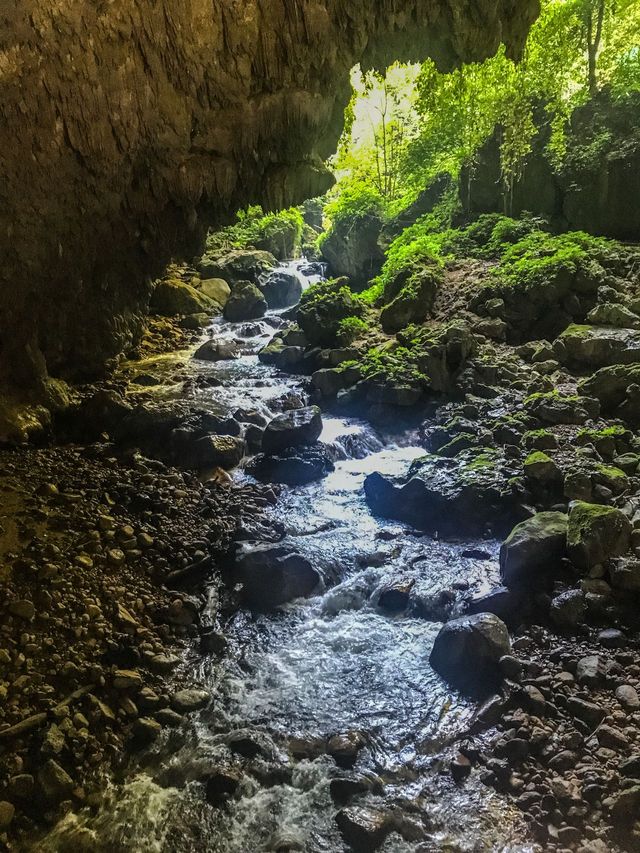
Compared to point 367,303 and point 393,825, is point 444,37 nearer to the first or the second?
point 367,303

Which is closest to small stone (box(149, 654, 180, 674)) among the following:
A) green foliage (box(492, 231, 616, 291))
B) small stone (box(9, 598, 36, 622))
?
small stone (box(9, 598, 36, 622))

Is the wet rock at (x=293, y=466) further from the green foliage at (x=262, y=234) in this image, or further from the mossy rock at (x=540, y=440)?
the green foliage at (x=262, y=234)

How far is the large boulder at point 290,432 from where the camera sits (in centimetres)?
915

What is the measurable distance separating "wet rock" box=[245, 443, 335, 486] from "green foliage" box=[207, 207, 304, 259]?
13830mm

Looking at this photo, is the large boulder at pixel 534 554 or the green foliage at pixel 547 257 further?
the green foliage at pixel 547 257

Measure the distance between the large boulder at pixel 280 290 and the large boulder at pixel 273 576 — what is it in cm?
1311

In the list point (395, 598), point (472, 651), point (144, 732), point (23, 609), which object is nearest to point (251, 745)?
A: point (144, 732)

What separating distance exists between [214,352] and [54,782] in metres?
10.8

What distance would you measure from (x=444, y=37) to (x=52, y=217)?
5.92 m

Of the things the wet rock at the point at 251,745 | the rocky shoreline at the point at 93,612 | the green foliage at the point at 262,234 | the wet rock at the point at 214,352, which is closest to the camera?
the rocky shoreline at the point at 93,612

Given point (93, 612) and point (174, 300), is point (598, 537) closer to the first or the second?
point (93, 612)

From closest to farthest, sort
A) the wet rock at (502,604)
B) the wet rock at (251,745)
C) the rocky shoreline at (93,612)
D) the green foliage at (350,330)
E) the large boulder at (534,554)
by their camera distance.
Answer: the rocky shoreline at (93,612), the wet rock at (251,745), the wet rock at (502,604), the large boulder at (534,554), the green foliage at (350,330)

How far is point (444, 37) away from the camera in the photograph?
23.9ft

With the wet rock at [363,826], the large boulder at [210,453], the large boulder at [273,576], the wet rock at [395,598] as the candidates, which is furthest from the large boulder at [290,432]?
the wet rock at [363,826]
